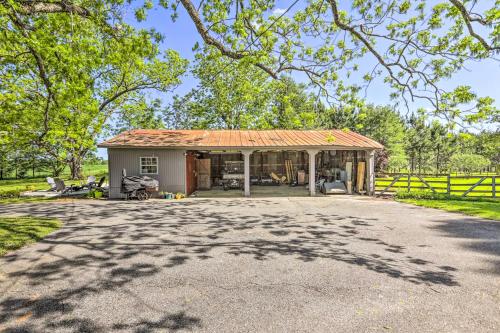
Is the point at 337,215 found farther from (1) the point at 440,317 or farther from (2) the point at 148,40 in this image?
(2) the point at 148,40

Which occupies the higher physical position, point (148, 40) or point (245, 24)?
point (245, 24)

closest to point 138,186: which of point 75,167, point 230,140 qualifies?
point 230,140

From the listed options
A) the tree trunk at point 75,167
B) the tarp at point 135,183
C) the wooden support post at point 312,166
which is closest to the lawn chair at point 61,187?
the tarp at point 135,183

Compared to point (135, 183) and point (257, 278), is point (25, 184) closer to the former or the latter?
point (135, 183)

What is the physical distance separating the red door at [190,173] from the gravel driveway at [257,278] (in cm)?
768

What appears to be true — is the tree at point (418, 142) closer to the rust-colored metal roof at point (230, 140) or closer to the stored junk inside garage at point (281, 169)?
the stored junk inside garage at point (281, 169)

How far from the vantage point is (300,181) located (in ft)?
67.3

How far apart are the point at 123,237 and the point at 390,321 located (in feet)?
21.4

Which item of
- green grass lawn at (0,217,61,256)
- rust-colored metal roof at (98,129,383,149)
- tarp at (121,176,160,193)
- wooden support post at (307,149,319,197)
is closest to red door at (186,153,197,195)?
rust-colored metal roof at (98,129,383,149)

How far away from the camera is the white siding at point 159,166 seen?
15.0 meters

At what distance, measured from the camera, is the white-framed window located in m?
15.3

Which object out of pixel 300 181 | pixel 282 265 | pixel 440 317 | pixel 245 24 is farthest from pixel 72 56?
pixel 300 181

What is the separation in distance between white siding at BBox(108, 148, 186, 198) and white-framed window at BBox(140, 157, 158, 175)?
0.19 meters

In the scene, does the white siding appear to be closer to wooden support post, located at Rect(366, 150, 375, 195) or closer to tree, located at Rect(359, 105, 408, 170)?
wooden support post, located at Rect(366, 150, 375, 195)
